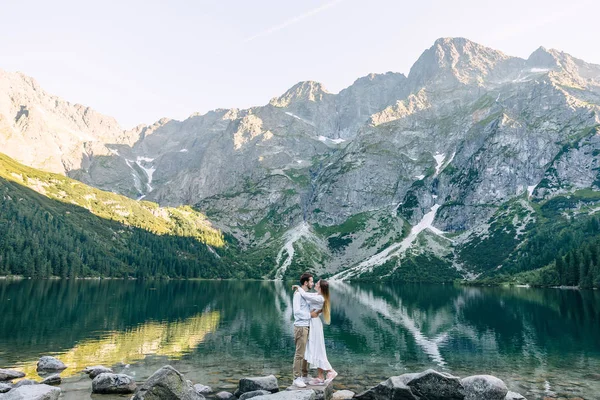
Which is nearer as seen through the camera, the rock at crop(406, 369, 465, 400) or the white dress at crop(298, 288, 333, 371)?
the rock at crop(406, 369, 465, 400)

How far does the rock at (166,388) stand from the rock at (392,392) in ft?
31.3

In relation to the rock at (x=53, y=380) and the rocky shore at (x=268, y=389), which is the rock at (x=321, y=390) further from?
the rock at (x=53, y=380)

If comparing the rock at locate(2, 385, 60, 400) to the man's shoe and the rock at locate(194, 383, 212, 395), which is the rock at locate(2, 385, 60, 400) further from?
the man's shoe

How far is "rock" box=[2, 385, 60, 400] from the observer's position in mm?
19016

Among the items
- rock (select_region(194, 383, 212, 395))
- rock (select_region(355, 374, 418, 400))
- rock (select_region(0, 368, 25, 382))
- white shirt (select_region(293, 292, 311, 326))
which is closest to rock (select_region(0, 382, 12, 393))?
rock (select_region(0, 368, 25, 382))

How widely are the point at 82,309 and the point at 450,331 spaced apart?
215 feet

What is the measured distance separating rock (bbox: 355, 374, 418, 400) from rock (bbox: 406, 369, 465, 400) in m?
0.46

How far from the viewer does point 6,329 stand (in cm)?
5034

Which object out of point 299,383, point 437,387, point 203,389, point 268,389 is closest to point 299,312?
point 299,383

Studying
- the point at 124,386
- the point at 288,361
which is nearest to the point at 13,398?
the point at 124,386

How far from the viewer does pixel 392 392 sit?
22.4m

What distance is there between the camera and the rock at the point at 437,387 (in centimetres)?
2258

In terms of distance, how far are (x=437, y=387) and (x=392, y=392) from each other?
2.58 metres

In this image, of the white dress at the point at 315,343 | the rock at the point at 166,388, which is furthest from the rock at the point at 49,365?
the white dress at the point at 315,343
